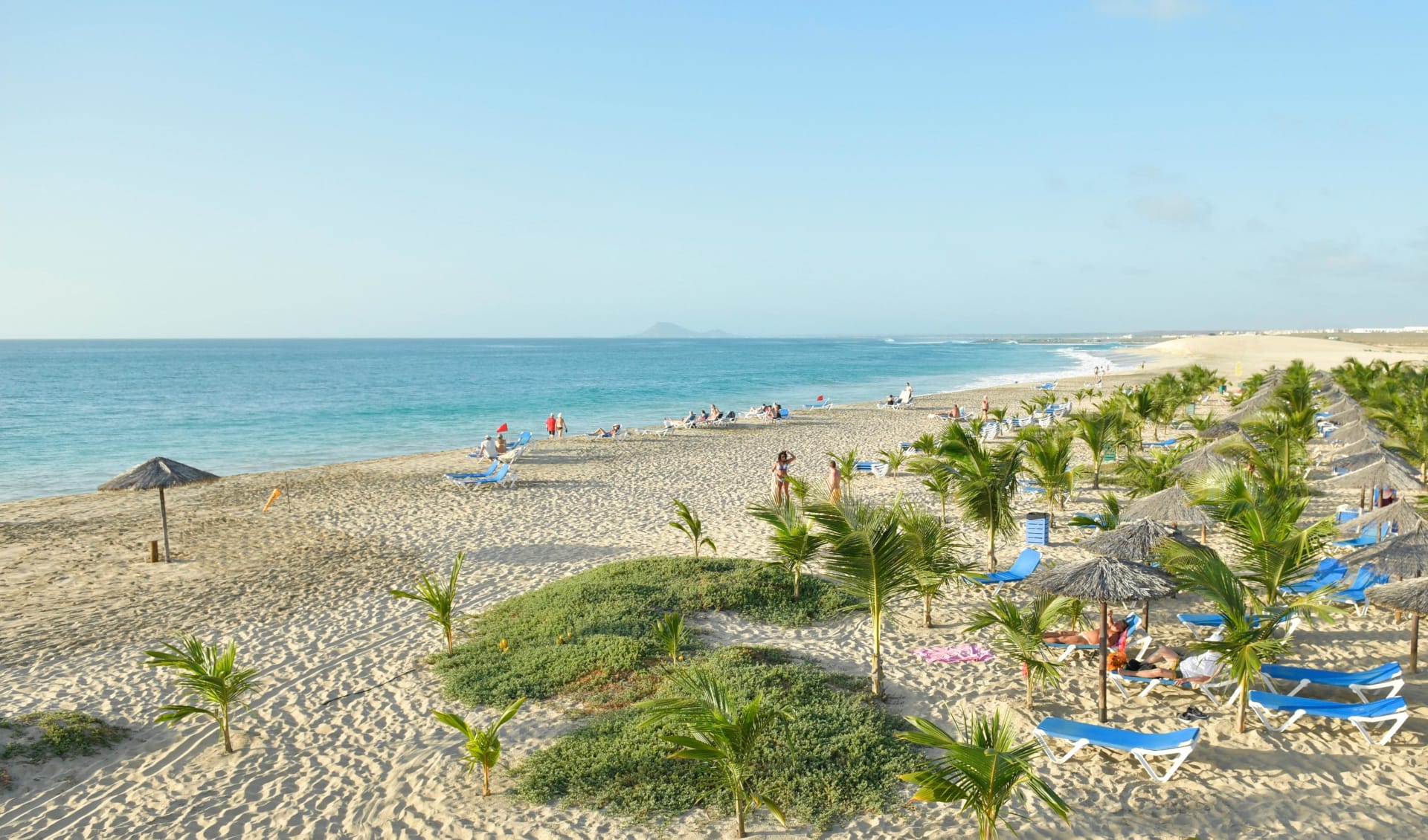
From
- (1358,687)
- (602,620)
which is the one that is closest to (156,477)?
(602,620)

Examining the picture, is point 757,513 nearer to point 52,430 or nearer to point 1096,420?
point 1096,420

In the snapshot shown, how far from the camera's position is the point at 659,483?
16922 millimetres

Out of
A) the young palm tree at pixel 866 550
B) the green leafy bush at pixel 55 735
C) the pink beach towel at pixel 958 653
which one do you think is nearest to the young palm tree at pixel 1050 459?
the pink beach towel at pixel 958 653

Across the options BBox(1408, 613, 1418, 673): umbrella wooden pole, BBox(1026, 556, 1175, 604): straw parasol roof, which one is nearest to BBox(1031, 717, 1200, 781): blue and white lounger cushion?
BBox(1026, 556, 1175, 604): straw parasol roof

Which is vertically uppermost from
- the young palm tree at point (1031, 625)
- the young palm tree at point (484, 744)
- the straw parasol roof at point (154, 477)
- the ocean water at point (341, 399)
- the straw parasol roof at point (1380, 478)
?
the straw parasol roof at point (154, 477)

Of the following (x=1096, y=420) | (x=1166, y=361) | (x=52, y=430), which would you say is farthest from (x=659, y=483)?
(x=1166, y=361)

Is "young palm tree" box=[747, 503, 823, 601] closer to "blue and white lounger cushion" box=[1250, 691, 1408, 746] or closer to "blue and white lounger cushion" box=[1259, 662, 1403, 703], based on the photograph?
"blue and white lounger cushion" box=[1250, 691, 1408, 746]

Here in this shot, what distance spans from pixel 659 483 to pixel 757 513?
917 centimetres

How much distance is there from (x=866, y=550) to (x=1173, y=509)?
5.10m

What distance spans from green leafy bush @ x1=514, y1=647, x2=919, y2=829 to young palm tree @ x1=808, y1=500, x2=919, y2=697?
31.2 inches

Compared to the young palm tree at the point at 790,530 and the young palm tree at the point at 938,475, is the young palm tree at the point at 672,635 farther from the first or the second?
the young palm tree at the point at 938,475

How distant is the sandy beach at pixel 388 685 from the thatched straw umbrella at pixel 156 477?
3.70ft

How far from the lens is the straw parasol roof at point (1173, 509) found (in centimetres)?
889

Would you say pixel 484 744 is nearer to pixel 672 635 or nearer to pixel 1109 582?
pixel 672 635
